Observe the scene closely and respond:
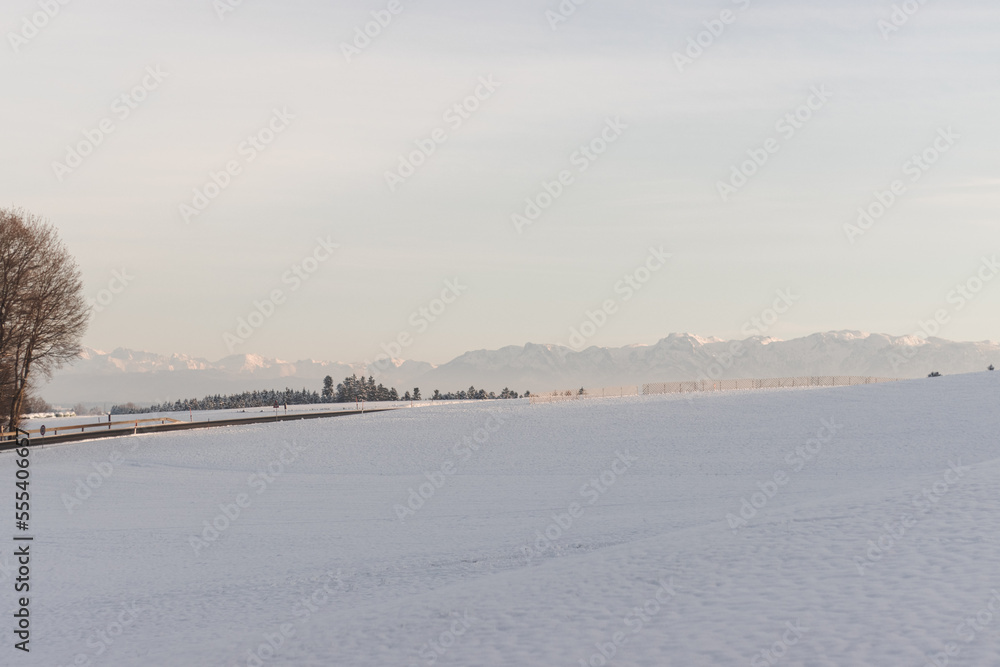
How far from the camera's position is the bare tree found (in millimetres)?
48500

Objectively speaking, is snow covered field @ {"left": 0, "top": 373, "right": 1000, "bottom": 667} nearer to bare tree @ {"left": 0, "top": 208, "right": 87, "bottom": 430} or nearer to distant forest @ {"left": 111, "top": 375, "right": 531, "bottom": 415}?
bare tree @ {"left": 0, "top": 208, "right": 87, "bottom": 430}

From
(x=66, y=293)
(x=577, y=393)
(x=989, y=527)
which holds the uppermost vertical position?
(x=66, y=293)

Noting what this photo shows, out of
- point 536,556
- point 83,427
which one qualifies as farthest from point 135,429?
point 536,556

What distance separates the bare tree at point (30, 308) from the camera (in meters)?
48.5

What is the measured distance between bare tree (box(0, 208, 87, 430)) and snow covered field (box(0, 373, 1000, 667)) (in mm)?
11883

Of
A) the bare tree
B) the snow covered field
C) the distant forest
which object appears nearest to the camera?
the snow covered field

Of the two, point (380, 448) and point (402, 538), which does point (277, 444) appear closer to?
point (380, 448)

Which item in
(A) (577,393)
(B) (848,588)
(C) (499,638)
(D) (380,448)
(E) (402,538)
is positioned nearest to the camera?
(C) (499,638)

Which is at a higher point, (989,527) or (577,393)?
(577,393)

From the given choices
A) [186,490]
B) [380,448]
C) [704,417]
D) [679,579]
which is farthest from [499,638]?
[704,417]

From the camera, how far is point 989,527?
629 inches

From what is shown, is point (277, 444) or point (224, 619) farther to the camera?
point (277, 444)

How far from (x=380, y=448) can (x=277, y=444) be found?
6.71 meters

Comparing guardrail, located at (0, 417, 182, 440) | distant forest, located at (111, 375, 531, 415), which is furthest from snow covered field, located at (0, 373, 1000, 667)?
distant forest, located at (111, 375, 531, 415)
